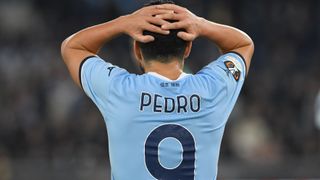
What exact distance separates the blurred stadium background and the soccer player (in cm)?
681

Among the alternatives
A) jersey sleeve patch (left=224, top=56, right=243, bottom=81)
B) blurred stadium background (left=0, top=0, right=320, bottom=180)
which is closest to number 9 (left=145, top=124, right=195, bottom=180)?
jersey sleeve patch (left=224, top=56, right=243, bottom=81)

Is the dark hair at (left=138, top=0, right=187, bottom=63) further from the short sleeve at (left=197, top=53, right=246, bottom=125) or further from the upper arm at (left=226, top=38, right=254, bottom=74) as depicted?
the upper arm at (left=226, top=38, right=254, bottom=74)

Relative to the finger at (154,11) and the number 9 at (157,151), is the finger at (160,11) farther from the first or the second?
the number 9 at (157,151)

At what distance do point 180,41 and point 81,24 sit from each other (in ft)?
33.5

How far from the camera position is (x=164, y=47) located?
11.1ft

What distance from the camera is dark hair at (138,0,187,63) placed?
339cm

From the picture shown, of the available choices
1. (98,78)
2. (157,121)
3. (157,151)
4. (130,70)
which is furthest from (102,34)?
(130,70)

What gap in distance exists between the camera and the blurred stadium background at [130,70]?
10.7m

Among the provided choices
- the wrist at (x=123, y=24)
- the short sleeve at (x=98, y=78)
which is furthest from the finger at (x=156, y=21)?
the short sleeve at (x=98, y=78)

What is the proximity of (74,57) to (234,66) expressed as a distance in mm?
667

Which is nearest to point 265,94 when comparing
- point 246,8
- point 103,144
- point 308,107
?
point 308,107

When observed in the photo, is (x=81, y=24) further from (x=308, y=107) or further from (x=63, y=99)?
(x=308, y=107)

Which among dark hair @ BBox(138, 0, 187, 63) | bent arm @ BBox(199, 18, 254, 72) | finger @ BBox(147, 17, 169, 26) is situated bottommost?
bent arm @ BBox(199, 18, 254, 72)

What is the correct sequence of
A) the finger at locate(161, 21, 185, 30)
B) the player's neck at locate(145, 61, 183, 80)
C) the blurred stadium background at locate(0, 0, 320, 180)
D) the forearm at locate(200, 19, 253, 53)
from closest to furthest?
the finger at locate(161, 21, 185, 30) < the player's neck at locate(145, 61, 183, 80) < the forearm at locate(200, 19, 253, 53) < the blurred stadium background at locate(0, 0, 320, 180)
